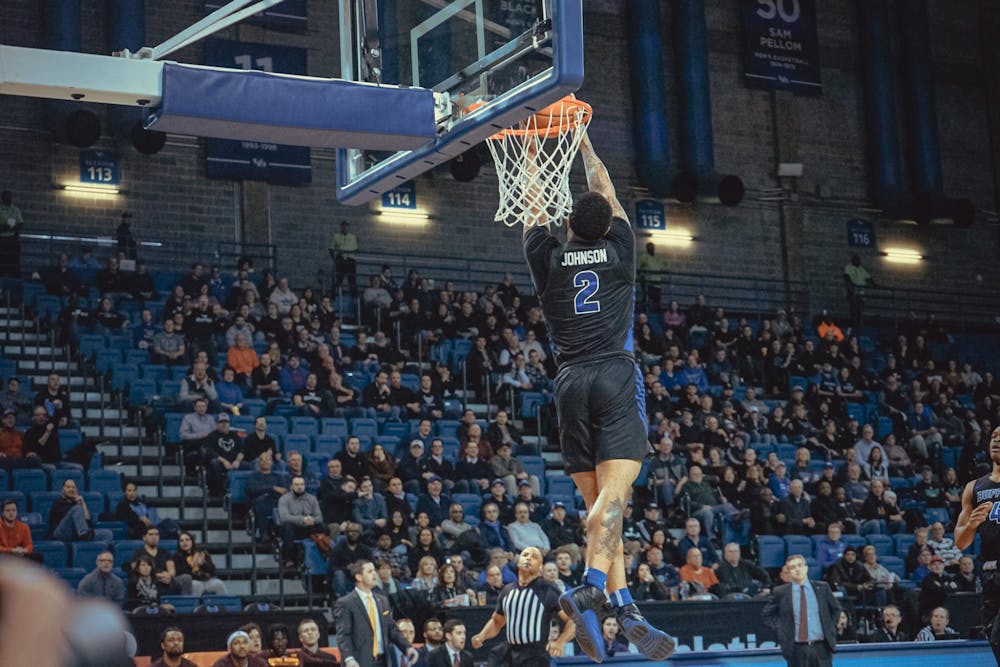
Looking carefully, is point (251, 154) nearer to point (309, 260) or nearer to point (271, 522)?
point (309, 260)

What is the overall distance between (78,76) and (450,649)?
759cm

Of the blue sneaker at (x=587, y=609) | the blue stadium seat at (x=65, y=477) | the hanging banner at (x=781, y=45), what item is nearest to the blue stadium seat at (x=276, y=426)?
the blue stadium seat at (x=65, y=477)

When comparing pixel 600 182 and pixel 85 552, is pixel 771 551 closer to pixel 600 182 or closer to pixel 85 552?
pixel 85 552

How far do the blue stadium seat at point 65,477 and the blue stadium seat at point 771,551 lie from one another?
30.9 ft

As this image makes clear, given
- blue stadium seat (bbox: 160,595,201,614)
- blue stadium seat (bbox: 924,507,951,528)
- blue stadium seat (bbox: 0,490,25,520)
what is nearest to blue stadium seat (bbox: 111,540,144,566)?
blue stadium seat (bbox: 160,595,201,614)

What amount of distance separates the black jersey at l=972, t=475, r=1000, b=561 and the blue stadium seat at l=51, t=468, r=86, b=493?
36.0 feet

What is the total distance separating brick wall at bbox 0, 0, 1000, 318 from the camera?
24016 millimetres

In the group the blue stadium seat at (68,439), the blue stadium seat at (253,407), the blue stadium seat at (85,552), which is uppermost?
the blue stadium seat at (253,407)

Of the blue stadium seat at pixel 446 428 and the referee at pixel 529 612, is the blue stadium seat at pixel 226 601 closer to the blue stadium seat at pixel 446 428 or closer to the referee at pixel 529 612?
the referee at pixel 529 612

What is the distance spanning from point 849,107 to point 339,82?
25.4 metres

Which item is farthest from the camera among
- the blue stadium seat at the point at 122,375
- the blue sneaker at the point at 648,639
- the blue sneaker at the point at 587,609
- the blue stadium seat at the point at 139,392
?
the blue stadium seat at the point at 122,375

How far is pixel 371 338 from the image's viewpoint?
2211 centimetres

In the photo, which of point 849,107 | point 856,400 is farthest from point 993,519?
point 849,107

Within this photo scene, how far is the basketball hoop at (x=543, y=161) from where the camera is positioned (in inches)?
321
